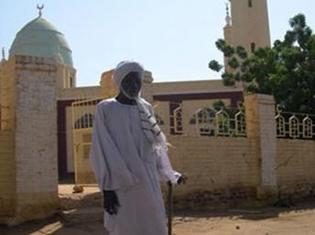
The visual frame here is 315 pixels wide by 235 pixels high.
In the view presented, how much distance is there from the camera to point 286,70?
16969mm

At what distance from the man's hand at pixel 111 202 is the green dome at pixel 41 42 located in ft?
78.5

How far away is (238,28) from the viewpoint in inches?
1072

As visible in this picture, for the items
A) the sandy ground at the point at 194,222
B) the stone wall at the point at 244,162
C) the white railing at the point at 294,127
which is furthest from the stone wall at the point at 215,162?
the white railing at the point at 294,127

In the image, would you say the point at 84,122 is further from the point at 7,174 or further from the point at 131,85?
the point at 131,85

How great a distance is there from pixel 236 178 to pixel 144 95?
9.19 ft

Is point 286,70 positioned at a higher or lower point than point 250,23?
lower

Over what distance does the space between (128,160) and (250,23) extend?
2384 cm

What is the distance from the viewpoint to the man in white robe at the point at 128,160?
12.9ft

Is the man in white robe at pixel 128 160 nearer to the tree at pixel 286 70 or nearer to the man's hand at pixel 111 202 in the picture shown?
the man's hand at pixel 111 202

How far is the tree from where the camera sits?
54.4 ft

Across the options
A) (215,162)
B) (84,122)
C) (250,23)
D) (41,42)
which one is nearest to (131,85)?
(215,162)

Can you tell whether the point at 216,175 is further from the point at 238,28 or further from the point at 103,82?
the point at 238,28

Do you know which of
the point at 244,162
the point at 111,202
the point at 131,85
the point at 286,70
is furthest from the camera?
the point at 286,70

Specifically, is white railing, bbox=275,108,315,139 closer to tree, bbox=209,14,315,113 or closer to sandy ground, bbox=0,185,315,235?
tree, bbox=209,14,315,113
